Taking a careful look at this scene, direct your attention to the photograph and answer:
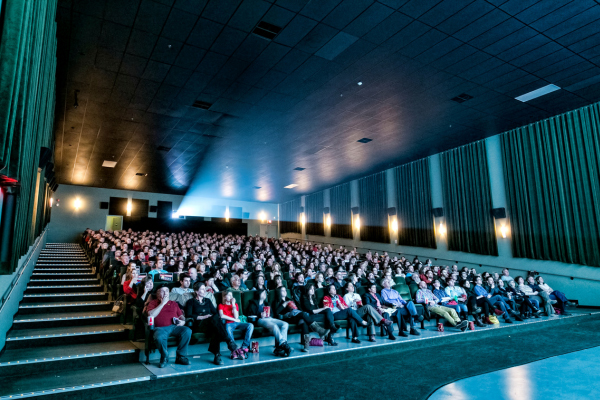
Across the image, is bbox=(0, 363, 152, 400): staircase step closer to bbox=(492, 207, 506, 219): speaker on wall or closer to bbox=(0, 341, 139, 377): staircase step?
bbox=(0, 341, 139, 377): staircase step

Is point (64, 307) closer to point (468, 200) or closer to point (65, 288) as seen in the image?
point (65, 288)

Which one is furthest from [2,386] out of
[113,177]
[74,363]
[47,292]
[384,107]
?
[113,177]

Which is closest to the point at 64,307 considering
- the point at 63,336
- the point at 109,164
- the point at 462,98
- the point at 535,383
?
the point at 63,336

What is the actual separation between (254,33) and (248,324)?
421 cm

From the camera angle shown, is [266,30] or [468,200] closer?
[266,30]

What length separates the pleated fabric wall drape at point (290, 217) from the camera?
2116 centimetres

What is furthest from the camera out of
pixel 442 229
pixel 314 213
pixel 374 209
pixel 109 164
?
pixel 314 213

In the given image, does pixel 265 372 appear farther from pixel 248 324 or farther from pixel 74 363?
pixel 74 363

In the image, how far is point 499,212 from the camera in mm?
10250

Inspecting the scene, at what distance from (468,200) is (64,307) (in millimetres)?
10804

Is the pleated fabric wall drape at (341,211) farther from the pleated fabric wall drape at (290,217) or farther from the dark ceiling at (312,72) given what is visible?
the dark ceiling at (312,72)

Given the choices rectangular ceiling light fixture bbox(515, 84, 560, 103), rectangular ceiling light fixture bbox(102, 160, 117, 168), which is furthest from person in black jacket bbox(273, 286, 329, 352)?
rectangular ceiling light fixture bbox(102, 160, 117, 168)

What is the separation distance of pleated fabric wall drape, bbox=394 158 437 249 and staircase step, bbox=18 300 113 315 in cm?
1017

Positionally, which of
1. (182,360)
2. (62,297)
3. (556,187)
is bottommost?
Result: (182,360)
